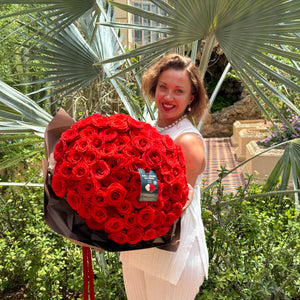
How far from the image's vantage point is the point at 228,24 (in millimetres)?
1535

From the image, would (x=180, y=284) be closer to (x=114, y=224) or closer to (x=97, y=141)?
(x=114, y=224)

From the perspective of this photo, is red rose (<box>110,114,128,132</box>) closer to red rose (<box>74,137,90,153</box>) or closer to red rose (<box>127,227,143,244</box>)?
red rose (<box>74,137,90,153</box>)

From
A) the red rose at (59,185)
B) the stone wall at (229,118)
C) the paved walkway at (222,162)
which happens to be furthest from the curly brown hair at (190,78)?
the stone wall at (229,118)

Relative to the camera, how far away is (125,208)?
0.87m

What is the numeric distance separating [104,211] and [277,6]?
1.06m

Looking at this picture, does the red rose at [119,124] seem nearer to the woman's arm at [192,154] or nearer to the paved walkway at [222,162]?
the woman's arm at [192,154]

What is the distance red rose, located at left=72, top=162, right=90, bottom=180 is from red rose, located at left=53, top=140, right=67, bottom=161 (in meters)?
0.08

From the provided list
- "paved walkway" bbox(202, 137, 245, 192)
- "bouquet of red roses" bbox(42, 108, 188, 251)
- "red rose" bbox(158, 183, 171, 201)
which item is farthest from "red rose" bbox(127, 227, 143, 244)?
"paved walkway" bbox(202, 137, 245, 192)

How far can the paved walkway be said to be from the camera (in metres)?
6.29

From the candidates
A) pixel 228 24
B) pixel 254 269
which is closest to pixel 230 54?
pixel 228 24

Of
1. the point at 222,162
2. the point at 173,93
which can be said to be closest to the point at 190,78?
the point at 173,93

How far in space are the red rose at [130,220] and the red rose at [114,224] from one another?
0.01 m

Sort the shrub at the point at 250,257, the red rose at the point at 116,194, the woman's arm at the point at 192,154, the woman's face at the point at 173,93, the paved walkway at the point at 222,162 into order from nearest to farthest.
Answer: the red rose at the point at 116,194 → the woman's arm at the point at 192,154 → the woman's face at the point at 173,93 → the shrub at the point at 250,257 → the paved walkway at the point at 222,162

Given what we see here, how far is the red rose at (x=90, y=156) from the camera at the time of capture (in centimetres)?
88
